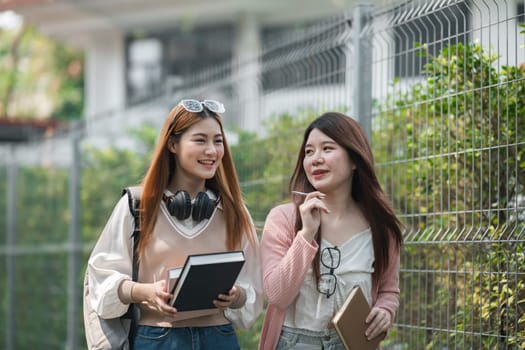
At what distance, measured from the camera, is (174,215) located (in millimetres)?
4234

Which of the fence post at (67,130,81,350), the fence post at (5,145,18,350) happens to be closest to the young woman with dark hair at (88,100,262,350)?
the fence post at (67,130,81,350)

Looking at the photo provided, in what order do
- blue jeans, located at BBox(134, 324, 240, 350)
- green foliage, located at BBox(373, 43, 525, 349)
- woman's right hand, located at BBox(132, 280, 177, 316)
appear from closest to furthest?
1. woman's right hand, located at BBox(132, 280, 177, 316)
2. blue jeans, located at BBox(134, 324, 240, 350)
3. green foliage, located at BBox(373, 43, 525, 349)

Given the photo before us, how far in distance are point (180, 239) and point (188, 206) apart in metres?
0.15

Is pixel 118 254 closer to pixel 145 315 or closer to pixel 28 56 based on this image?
pixel 145 315

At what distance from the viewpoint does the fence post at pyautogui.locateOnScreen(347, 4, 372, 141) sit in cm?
561

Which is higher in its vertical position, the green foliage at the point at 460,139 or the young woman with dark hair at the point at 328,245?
the green foliage at the point at 460,139

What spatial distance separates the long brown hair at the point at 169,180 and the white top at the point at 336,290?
38cm

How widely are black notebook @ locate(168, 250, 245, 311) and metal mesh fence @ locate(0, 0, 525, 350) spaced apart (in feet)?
4.39

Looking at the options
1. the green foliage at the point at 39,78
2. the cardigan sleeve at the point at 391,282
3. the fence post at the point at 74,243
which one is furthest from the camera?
the green foliage at the point at 39,78

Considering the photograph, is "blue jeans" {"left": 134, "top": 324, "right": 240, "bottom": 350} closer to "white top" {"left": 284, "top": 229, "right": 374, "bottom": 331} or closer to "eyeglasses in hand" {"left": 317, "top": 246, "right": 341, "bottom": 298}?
"white top" {"left": 284, "top": 229, "right": 374, "bottom": 331}

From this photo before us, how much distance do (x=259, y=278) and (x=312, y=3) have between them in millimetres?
14901

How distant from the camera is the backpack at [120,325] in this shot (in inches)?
165

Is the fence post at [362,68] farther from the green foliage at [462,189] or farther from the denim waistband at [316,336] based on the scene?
the denim waistband at [316,336]

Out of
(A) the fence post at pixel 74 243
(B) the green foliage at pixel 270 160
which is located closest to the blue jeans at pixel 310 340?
(B) the green foliage at pixel 270 160
